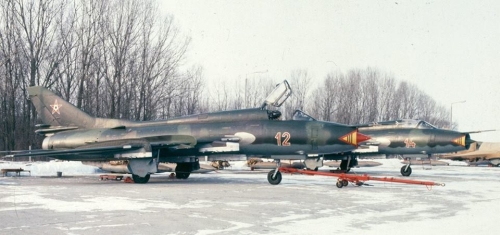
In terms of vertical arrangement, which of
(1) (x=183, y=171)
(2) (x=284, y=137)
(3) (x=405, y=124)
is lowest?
(1) (x=183, y=171)

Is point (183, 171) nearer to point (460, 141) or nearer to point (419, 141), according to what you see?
point (419, 141)

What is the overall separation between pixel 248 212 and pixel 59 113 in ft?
40.4

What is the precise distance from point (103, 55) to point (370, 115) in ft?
118

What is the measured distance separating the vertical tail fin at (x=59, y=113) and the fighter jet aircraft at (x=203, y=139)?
0.38ft

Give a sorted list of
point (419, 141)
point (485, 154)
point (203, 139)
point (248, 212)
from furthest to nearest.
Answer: point (485, 154) → point (419, 141) → point (203, 139) → point (248, 212)

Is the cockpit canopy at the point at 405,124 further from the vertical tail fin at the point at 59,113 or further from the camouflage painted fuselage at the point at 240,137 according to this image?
the vertical tail fin at the point at 59,113

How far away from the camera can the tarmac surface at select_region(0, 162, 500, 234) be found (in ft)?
24.0

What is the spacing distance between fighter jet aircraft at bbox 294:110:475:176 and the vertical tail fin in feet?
35.5

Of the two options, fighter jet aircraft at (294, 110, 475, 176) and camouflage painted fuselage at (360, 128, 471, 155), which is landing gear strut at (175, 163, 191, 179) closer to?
fighter jet aircraft at (294, 110, 475, 176)

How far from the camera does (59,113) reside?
1897 centimetres

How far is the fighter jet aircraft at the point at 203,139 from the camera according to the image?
51.6 feet

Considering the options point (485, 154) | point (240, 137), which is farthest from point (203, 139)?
point (485, 154)

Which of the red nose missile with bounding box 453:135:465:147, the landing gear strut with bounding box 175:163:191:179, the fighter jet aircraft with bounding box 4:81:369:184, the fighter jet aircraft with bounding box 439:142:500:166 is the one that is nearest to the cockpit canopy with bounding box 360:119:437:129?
the red nose missile with bounding box 453:135:465:147

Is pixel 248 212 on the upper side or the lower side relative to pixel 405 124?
lower
